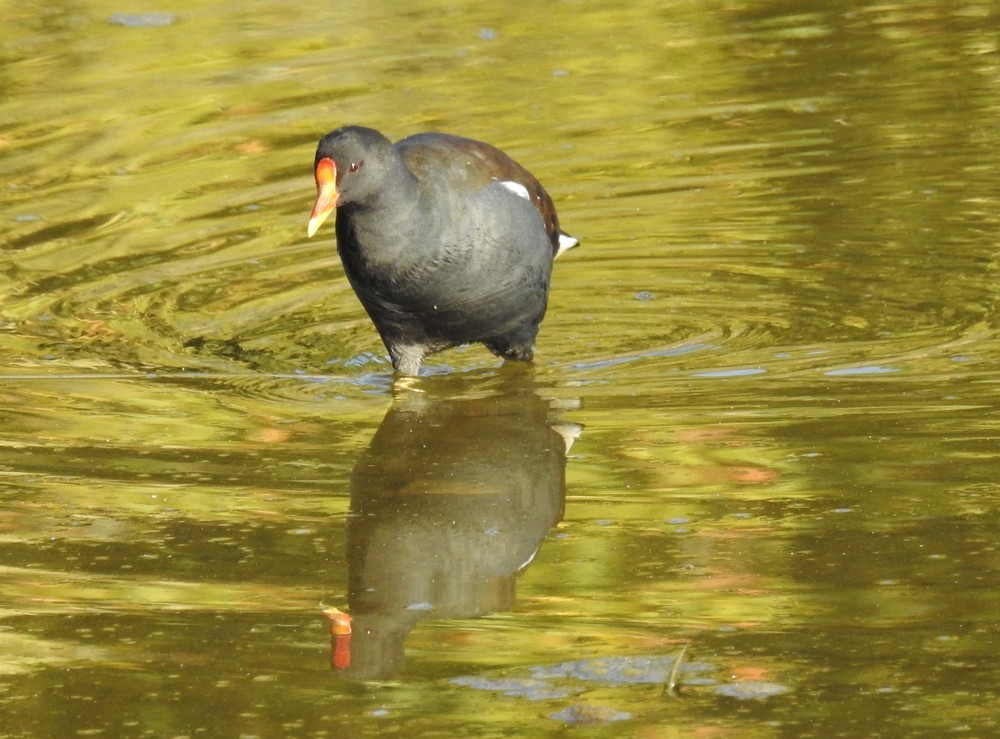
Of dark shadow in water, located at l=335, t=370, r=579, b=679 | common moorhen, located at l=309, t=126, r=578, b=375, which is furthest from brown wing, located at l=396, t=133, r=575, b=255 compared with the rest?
dark shadow in water, located at l=335, t=370, r=579, b=679

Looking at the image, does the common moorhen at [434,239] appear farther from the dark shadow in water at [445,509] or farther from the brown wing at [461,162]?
the dark shadow in water at [445,509]

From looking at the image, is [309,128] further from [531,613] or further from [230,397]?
[531,613]

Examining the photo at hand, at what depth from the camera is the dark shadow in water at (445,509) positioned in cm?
385

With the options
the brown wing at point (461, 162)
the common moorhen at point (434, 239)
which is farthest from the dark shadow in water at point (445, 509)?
the brown wing at point (461, 162)

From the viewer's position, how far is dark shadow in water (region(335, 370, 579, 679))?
12.6ft

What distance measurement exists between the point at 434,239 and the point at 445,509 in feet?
4.83

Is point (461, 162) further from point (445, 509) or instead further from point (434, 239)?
point (445, 509)

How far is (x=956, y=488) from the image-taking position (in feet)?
14.5

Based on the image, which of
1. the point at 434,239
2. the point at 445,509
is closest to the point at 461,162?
the point at 434,239

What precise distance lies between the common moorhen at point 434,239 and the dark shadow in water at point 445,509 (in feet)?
0.83

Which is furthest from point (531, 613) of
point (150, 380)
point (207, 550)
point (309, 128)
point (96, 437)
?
point (309, 128)

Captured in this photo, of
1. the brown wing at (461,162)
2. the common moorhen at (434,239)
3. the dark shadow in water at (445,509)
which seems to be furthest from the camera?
the brown wing at (461,162)

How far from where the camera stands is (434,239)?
19.0ft

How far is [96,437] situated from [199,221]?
3077mm
